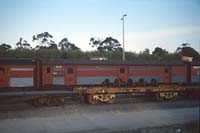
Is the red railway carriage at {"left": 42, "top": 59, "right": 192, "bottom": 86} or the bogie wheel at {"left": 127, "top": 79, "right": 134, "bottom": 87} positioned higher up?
the red railway carriage at {"left": 42, "top": 59, "right": 192, "bottom": 86}

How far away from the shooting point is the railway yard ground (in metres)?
11.4

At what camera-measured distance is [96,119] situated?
1369 cm

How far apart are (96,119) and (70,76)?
6.35 m

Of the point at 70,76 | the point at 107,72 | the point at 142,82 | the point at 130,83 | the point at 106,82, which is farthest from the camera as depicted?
the point at 142,82

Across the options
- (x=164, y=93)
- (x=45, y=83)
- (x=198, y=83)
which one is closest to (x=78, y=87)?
(x=45, y=83)

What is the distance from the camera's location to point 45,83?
61.1 ft

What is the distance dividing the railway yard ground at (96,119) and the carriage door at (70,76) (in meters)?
1.99

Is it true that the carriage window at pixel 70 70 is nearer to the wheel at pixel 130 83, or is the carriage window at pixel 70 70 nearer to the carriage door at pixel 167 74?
the wheel at pixel 130 83

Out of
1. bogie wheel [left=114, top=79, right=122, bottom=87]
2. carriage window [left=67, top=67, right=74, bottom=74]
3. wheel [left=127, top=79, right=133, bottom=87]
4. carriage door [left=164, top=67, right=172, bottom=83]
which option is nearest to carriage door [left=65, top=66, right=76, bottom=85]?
carriage window [left=67, top=67, right=74, bottom=74]

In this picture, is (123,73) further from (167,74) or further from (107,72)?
(167,74)

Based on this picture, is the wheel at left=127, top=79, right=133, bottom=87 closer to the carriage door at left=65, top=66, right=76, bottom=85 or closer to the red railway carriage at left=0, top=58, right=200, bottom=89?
the red railway carriage at left=0, top=58, right=200, bottom=89

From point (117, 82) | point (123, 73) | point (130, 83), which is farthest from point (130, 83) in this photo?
point (117, 82)

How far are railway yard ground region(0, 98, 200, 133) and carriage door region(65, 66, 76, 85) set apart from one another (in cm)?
199

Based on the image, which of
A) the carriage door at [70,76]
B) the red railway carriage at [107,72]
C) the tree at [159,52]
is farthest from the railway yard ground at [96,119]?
the tree at [159,52]
